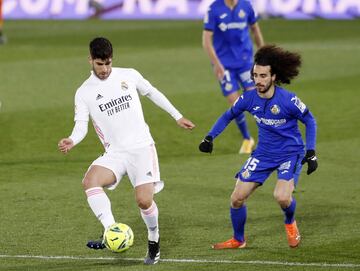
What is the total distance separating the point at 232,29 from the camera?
15781 mm

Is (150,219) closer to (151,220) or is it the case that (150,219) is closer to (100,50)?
(151,220)

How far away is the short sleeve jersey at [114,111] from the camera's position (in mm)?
9406

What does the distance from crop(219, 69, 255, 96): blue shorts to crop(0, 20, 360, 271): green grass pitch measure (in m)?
0.88

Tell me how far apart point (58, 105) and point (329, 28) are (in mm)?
17677

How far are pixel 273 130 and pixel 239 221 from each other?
34.1 inches

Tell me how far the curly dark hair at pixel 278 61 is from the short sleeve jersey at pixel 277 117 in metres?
0.13

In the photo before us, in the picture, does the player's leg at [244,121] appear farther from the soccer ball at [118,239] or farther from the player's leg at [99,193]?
the soccer ball at [118,239]

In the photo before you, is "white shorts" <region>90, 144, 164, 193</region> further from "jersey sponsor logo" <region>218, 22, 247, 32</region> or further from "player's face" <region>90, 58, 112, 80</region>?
"jersey sponsor logo" <region>218, 22, 247, 32</region>

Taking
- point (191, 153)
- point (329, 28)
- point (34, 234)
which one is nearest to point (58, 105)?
point (191, 153)

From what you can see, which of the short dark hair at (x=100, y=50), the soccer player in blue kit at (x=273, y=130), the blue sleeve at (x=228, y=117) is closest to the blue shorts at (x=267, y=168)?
the soccer player in blue kit at (x=273, y=130)

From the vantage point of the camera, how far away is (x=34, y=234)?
10492mm

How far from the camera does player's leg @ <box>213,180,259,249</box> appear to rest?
9.88 meters

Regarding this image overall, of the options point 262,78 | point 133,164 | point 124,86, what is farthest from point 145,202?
point 262,78

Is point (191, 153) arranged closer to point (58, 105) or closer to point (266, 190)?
point (266, 190)
